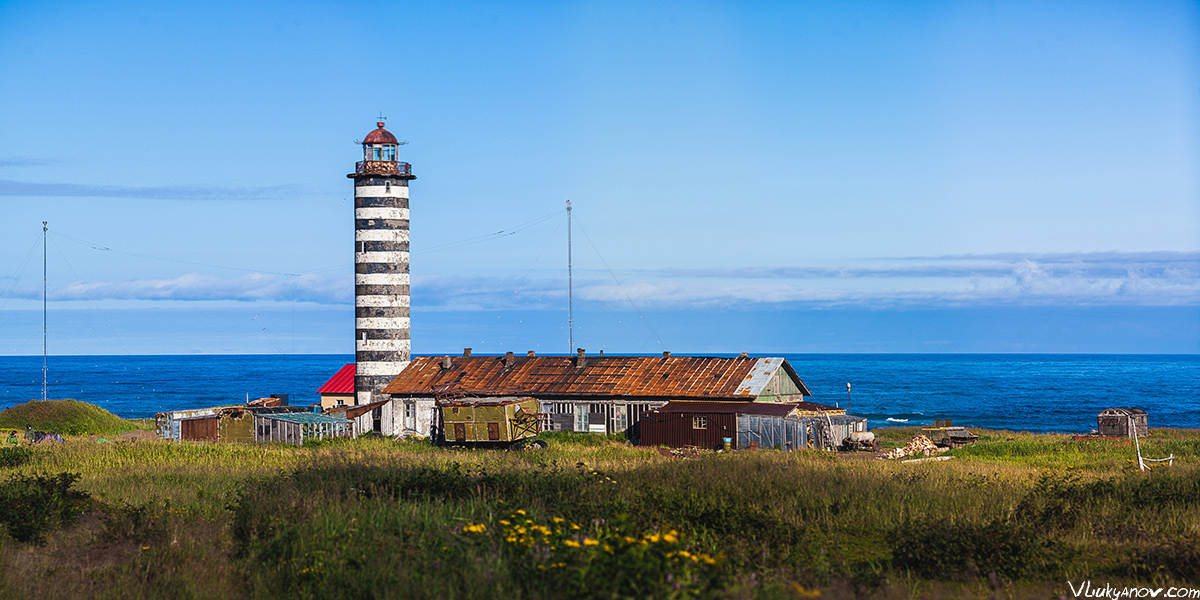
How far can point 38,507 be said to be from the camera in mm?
13312

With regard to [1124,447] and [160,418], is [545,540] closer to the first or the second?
[1124,447]

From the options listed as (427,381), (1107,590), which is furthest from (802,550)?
(427,381)

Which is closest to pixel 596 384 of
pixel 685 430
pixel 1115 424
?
pixel 685 430

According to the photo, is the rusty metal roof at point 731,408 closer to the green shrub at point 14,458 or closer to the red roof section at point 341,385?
the red roof section at point 341,385

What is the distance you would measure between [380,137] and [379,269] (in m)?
6.79

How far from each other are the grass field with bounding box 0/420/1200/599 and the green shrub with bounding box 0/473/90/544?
38 mm

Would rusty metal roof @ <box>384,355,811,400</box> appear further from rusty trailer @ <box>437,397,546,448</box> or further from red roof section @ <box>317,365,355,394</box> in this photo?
red roof section @ <box>317,365,355,394</box>

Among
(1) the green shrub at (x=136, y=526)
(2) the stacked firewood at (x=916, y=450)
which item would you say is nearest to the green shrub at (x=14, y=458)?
(1) the green shrub at (x=136, y=526)

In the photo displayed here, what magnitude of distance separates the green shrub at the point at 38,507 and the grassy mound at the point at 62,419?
34446 mm

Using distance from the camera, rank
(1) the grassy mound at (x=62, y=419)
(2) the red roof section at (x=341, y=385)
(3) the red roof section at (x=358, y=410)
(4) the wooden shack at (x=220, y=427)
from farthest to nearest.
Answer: (2) the red roof section at (x=341, y=385)
(1) the grassy mound at (x=62, y=419)
(3) the red roof section at (x=358, y=410)
(4) the wooden shack at (x=220, y=427)

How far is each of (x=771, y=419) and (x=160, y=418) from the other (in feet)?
85.7

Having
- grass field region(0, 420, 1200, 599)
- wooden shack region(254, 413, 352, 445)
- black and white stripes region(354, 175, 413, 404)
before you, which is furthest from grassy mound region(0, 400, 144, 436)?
grass field region(0, 420, 1200, 599)

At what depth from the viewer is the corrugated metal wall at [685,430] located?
118 feet

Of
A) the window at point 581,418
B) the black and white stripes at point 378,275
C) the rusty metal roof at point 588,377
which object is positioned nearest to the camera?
the rusty metal roof at point 588,377
